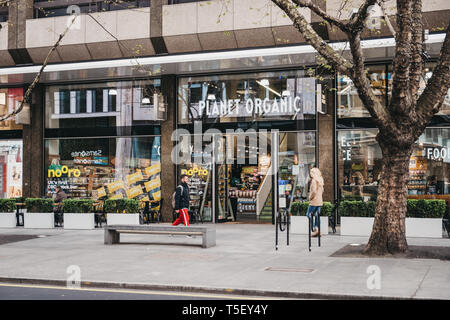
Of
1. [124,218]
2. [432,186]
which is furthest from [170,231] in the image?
[432,186]

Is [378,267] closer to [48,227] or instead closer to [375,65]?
[375,65]

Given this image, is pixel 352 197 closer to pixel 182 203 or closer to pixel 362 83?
pixel 182 203

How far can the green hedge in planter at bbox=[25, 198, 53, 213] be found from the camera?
19.2m

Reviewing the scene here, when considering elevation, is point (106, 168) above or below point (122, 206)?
above

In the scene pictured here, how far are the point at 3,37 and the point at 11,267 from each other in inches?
535

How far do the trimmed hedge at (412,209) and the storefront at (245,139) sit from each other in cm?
357

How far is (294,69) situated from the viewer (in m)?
20.1

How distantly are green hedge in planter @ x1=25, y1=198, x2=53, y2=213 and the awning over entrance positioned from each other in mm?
4313

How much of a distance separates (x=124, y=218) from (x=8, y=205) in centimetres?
439

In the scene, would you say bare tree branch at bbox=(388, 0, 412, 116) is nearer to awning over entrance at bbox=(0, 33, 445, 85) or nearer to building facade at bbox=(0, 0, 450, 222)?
awning over entrance at bbox=(0, 33, 445, 85)

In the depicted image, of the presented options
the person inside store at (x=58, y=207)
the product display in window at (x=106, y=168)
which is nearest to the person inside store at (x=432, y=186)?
the product display in window at (x=106, y=168)

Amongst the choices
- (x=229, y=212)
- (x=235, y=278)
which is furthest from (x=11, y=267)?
(x=229, y=212)

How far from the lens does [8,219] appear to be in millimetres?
19656

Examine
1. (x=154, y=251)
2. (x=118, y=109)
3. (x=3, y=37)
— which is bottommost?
(x=154, y=251)
